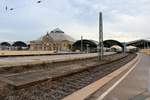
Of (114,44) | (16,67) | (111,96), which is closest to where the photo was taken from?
(111,96)

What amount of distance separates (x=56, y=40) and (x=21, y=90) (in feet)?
488

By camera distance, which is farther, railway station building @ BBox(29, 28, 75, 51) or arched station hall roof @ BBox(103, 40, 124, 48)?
arched station hall roof @ BBox(103, 40, 124, 48)

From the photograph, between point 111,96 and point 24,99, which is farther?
point 111,96

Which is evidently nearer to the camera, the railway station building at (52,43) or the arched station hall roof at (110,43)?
the railway station building at (52,43)

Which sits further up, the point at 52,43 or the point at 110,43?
the point at 110,43

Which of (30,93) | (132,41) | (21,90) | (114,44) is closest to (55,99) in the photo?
(30,93)

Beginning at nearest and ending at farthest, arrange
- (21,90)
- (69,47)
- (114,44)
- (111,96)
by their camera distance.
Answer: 1. (111,96)
2. (21,90)
3. (69,47)
4. (114,44)

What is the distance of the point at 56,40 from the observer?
16038 centimetres

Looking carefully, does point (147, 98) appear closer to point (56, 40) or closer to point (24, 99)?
point (24, 99)

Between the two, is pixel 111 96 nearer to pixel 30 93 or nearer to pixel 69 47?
pixel 30 93

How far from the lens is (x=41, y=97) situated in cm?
1079

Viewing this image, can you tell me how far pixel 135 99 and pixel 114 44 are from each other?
560ft

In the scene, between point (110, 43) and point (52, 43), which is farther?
point (110, 43)

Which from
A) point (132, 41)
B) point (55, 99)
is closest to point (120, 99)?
point (55, 99)
